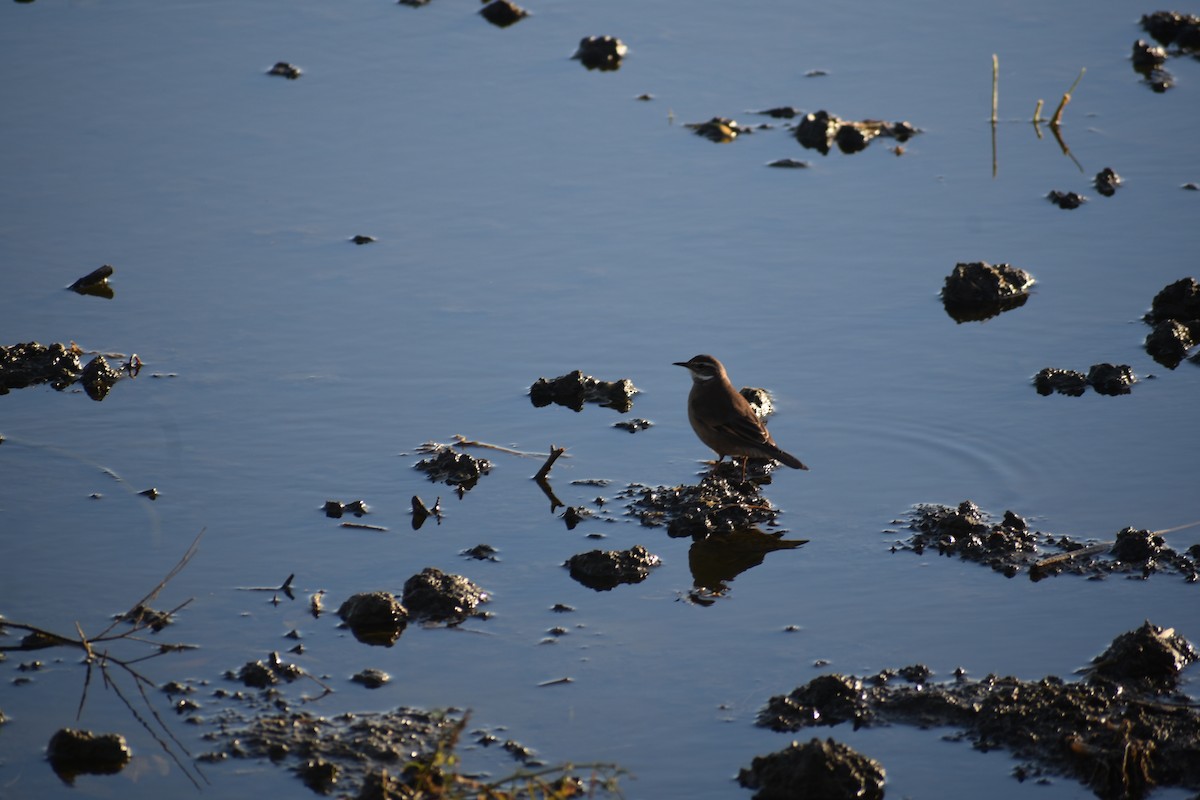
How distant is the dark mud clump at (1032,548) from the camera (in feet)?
23.1

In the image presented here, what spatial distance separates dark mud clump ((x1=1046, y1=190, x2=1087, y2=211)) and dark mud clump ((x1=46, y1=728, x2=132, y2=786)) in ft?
25.7

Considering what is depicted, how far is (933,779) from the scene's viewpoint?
562cm

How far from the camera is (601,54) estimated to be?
A: 1345cm

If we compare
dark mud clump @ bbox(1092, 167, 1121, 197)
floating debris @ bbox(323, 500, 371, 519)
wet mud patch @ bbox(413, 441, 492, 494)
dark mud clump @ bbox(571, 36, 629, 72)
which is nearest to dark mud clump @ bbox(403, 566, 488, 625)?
floating debris @ bbox(323, 500, 371, 519)

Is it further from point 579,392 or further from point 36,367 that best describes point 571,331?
point 36,367

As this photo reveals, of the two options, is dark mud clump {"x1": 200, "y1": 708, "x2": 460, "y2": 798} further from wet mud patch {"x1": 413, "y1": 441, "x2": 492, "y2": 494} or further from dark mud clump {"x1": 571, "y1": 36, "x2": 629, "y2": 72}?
dark mud clump {"x1": 571, "y1": 36, "x2": 629, "y2": 72}

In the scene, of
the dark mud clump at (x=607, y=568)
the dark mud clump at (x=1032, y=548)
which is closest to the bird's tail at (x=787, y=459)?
the dark mud clump at (x=1032, y=548)

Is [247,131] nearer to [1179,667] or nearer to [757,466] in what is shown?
[757,466]

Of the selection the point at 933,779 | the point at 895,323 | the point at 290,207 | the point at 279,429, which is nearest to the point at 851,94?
the point at 895,323

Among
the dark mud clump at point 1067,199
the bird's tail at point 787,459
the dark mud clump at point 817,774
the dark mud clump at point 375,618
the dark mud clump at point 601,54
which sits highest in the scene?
the dark mud clump at point 601,54

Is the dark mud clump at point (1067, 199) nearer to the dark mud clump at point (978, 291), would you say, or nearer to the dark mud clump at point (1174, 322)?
the dark mud clump at point (978, 291)

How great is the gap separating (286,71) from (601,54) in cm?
266

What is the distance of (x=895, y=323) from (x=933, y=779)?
4456 mm

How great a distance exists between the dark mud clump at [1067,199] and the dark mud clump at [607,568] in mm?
5410
